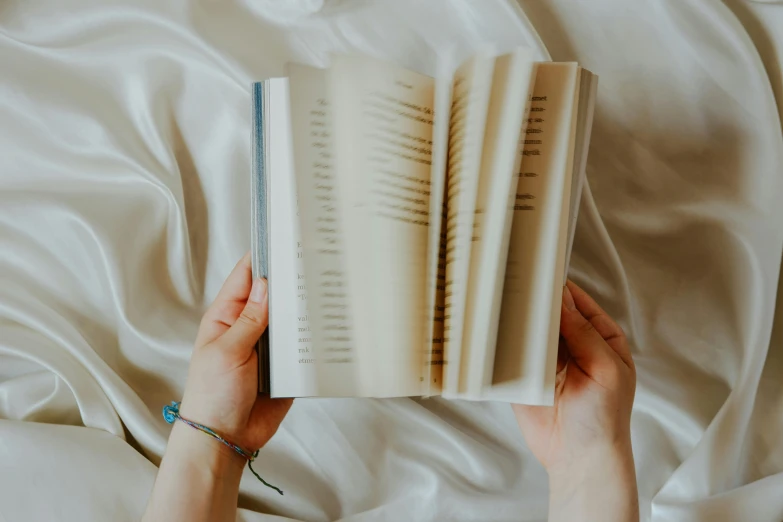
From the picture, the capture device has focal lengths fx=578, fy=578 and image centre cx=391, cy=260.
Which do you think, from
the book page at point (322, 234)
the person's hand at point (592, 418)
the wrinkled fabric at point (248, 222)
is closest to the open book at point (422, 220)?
the book page at point (322, 234)

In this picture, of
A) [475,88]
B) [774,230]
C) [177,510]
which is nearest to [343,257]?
[475,88]

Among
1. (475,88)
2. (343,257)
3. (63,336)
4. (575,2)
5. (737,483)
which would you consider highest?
(575,2)

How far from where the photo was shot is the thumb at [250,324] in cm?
57

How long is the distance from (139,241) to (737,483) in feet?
2.79

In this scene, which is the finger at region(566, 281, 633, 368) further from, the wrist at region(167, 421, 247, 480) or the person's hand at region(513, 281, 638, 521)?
the wrist at region(167, 421, 247, 480)

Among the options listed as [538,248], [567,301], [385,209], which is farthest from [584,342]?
[385,209]

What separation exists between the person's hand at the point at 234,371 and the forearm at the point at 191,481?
2 cm

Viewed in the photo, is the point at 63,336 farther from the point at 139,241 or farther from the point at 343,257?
the point at 343,257

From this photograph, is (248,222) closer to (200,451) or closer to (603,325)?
(200,451)

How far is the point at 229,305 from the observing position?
2.09 ft

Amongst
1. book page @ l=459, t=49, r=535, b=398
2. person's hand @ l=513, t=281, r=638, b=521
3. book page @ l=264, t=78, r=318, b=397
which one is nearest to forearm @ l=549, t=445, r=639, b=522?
person's hand @ l=513, t=281, r=638, b=521

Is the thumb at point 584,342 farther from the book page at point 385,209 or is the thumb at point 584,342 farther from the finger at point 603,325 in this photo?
the book page at point 385,209

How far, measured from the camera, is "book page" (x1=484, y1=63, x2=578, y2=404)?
0.47 meters

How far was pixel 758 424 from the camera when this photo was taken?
767 mm
